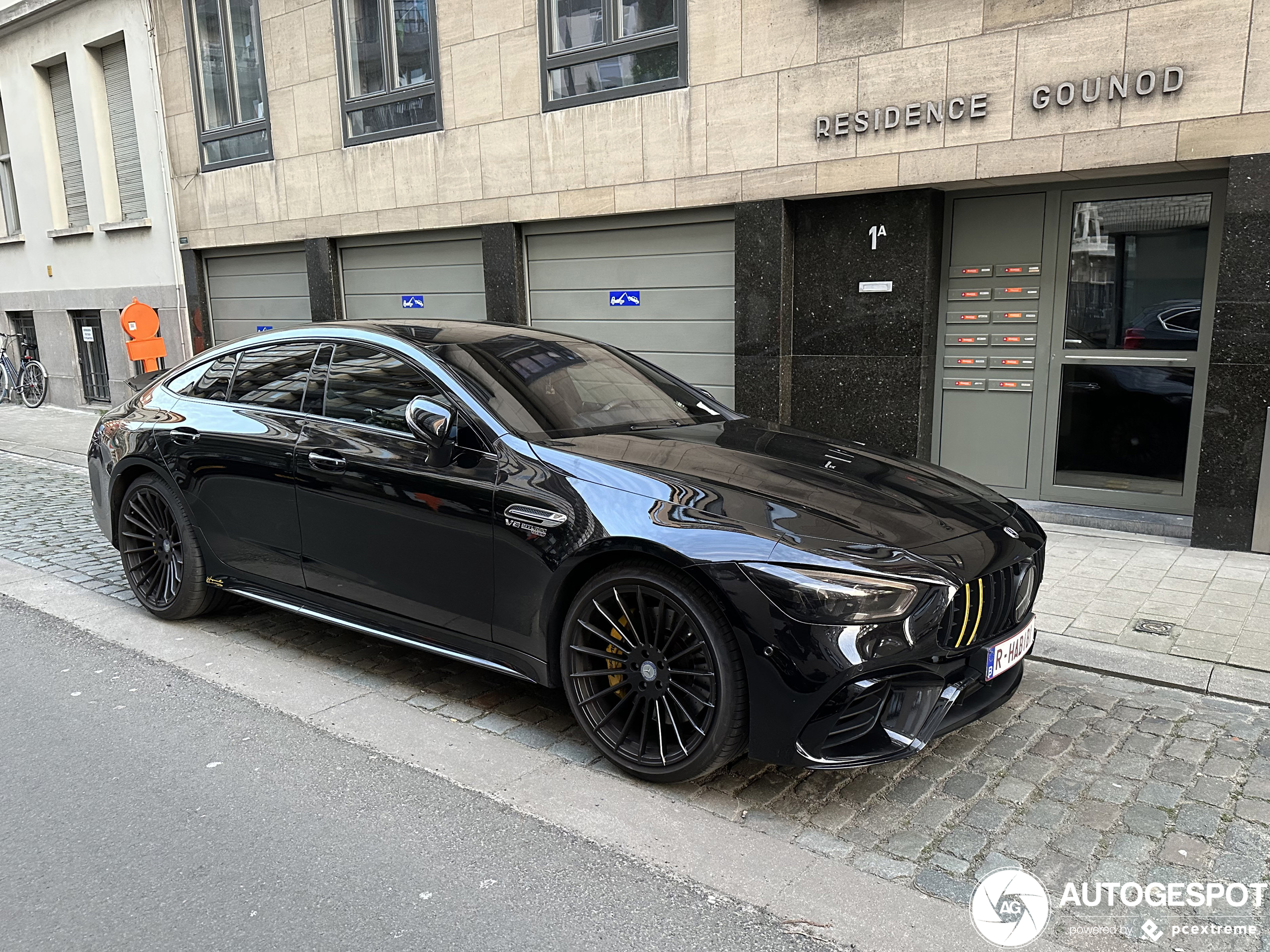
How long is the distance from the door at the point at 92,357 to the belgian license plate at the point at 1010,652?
50.7 ft

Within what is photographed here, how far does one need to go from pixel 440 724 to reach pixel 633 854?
125 centimetres

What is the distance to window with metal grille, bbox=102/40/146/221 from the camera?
46.6 feet

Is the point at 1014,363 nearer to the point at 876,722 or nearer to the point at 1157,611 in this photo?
the point at 1157,611

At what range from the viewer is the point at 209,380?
503 cm

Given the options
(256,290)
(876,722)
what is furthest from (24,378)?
(876,722)

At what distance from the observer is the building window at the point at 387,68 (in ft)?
34.5

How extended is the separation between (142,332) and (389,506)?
29.1 feet

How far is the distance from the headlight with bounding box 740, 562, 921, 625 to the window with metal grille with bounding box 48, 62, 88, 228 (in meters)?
15.8

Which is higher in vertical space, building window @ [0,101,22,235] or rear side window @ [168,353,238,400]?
building window @ [0,101,22,235]

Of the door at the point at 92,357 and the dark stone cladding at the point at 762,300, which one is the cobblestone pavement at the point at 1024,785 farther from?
the door at the point at 92,357

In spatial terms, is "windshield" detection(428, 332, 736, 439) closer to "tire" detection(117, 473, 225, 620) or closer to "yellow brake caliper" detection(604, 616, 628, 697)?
"yellow brake caliper" detection(604, 616, 628, 697)

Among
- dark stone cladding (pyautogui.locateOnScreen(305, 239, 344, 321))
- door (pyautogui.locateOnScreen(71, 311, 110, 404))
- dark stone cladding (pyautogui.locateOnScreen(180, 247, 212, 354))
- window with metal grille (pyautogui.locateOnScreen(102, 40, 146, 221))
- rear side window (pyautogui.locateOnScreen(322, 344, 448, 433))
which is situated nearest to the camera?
rear side window (pyautogui.locateOnScreen(322, 344, 448, 433))

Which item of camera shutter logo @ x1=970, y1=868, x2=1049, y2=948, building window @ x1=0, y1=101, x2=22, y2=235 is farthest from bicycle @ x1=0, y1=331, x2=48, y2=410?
camera shutter logo @ x1=970, y1=868, x2=1049, y2=948

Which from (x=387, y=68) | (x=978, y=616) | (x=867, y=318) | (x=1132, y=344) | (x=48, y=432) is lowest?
(x=48, y=432)
